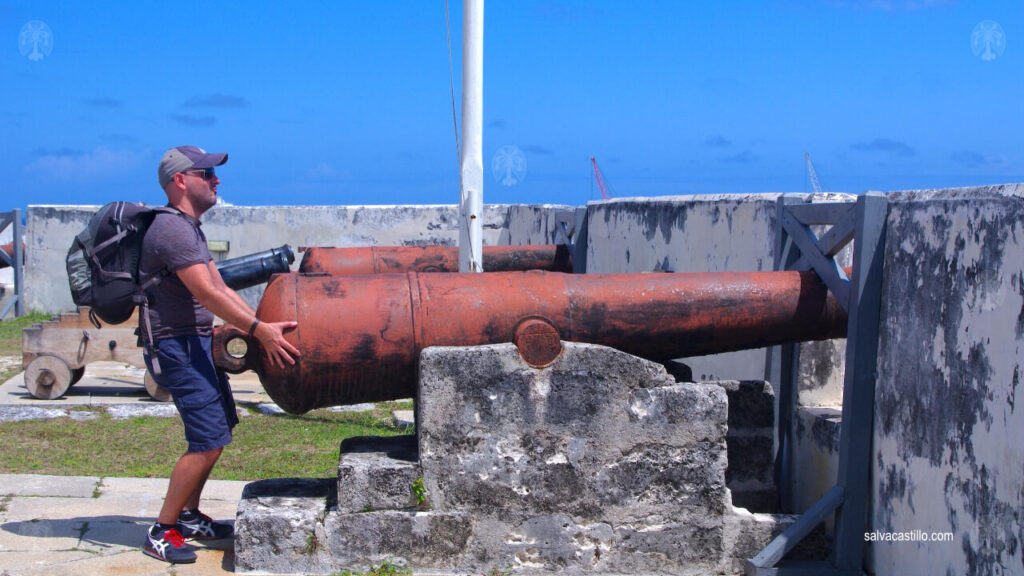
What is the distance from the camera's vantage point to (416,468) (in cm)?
362

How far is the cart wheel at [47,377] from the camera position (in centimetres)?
788

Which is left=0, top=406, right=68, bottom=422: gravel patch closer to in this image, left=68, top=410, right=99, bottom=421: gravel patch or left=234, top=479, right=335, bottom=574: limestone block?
left=68, top=410, right=99, bottom=421: gravel patch

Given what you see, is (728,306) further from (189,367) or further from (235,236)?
(235,236)

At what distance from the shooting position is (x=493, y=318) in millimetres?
3693

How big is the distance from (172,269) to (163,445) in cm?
319

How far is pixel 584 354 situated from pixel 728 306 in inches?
25.8

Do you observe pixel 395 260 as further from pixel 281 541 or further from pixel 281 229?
pixel 281 229

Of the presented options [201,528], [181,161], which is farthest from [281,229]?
[181,161]

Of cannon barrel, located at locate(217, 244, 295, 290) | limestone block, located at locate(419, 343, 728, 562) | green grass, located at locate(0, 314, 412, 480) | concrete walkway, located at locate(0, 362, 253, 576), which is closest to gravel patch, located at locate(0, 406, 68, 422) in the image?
green grass, located at locate(0, 314, 412, 480)

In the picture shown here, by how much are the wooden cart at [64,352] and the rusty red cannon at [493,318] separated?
461cm

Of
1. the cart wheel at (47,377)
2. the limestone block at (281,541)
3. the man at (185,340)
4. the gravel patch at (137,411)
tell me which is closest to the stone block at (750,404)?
the limestone block at (281,541)

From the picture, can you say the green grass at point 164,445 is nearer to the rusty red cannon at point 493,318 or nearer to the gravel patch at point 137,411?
the gravel patch at point 137,411

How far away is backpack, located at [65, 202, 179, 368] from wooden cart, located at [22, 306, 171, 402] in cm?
436

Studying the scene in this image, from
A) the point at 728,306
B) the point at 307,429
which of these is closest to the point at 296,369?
the point at 728,306
